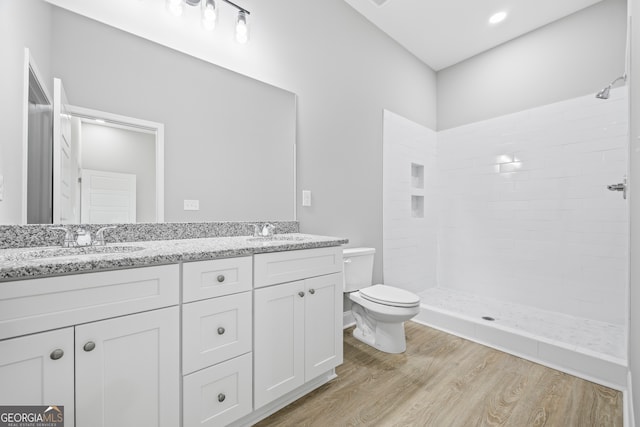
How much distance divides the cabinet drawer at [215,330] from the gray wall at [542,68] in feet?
10.2

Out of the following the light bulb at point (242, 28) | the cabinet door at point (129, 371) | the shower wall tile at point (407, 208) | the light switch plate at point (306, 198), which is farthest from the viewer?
the shower wall tile at point (407, 208)

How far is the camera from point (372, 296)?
2.00m

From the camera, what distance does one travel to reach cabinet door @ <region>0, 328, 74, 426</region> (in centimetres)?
77

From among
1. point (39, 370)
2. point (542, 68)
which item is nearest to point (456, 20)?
point (542, 68)

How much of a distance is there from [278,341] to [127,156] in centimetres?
123

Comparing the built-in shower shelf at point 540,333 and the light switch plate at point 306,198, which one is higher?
the light switch plate at point 306,198

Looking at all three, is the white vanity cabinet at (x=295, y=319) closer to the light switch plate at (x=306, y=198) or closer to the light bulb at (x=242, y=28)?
the light switch plate at (x=306, y=198)

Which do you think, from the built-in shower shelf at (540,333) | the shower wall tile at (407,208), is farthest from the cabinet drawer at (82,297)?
the built-in shower shelf at (540,333)

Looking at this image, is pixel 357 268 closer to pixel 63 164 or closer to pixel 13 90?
pixel 63 164

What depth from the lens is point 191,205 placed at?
1.61 metres

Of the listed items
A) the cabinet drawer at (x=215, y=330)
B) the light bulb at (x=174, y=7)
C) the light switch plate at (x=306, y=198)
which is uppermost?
the light bulb at (x=174, y=7)

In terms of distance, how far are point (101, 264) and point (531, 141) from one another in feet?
11.0

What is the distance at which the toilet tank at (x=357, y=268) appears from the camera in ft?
7.29

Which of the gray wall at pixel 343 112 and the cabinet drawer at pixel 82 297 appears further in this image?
the gray wall at pixel 343 112
